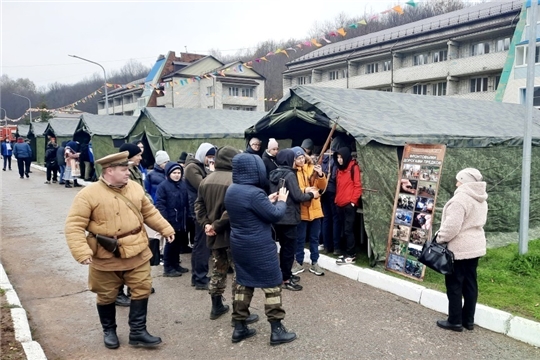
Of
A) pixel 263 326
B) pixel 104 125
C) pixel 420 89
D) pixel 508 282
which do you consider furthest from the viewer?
pixel 420 89

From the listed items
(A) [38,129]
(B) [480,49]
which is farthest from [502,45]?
(A) [38,129]

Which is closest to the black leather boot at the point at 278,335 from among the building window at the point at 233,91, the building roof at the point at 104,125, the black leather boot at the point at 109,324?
the black leather boot at the point at 109,324

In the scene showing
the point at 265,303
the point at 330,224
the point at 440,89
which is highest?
the point at 440,89

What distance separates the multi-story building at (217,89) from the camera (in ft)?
150

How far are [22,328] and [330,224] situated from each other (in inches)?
177

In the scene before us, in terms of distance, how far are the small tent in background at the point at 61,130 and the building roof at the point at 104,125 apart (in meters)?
3.89

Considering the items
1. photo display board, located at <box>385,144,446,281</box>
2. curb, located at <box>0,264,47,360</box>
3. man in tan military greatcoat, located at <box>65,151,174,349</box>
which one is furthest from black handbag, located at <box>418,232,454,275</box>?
curb, located at <box>0,264,47,360</box>

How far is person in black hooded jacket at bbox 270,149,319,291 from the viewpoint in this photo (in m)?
5.26

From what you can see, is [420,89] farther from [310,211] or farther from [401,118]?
[310,211]

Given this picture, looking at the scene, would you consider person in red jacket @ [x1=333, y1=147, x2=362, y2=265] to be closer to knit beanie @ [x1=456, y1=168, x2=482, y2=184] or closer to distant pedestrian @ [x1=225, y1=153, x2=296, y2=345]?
knit beanie @ [x1=456, y1=168, x2=482, y2=184]

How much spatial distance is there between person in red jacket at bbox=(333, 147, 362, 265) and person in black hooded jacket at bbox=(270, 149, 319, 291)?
1.11 m

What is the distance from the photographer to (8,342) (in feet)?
12.9

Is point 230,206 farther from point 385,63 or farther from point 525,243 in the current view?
point 385,63

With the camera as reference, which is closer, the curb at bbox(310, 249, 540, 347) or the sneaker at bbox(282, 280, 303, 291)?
the curb at bbox(310, 249, 540, 347)
